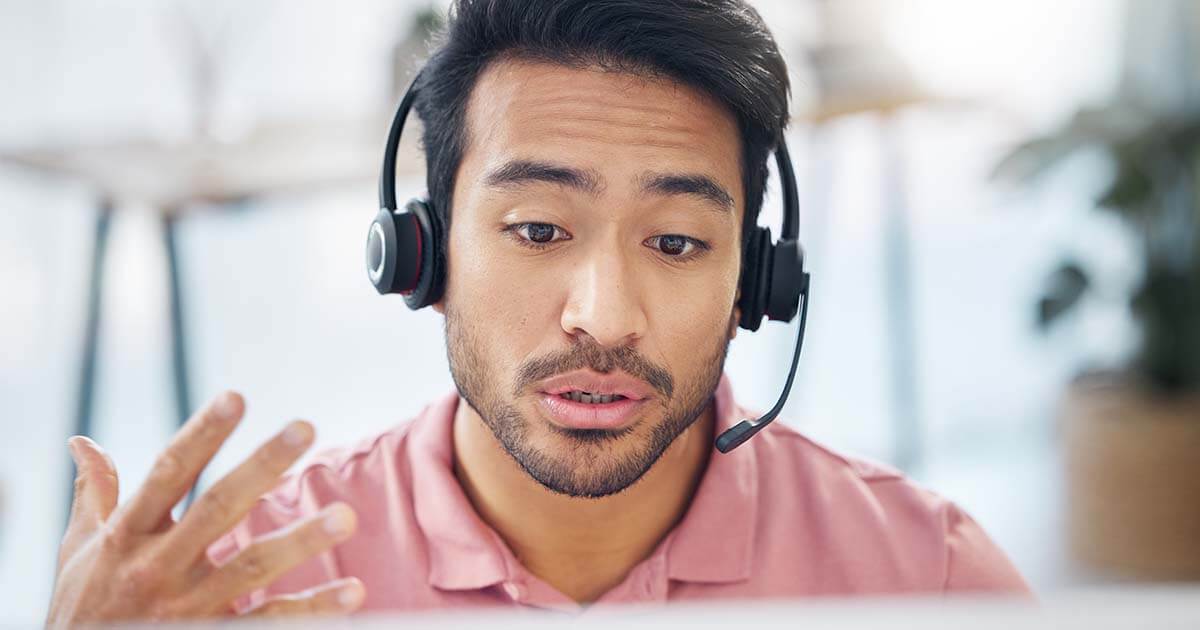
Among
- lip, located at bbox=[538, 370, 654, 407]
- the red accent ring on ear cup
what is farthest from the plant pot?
the red accent ring on ear cup

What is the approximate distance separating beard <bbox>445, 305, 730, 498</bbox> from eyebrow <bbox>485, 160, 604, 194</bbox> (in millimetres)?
154

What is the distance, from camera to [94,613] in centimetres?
73

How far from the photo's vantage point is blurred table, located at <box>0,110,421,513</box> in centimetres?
193

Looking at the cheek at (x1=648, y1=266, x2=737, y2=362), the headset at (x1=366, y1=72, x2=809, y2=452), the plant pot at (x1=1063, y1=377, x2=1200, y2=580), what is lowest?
the plant pot at (x1=1063, y1=377, x2=1200, y2=580)

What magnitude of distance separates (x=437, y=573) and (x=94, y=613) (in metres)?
0.37

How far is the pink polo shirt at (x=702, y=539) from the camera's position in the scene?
3.44 feet

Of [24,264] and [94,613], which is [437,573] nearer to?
[94,613]

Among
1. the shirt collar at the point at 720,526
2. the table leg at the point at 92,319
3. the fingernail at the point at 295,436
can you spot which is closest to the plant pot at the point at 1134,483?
the shirt collar at the point at 720,526

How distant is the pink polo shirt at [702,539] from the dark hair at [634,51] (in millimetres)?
287

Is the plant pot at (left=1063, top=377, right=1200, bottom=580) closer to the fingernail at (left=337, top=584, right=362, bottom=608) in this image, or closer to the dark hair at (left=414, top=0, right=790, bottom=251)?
the dark hair at (left=414, top=0, right=790, bottom=251)

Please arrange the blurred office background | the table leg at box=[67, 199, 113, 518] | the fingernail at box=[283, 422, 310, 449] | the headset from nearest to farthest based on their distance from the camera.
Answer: the fingernail at box=[283, 422, 310, 449] → the headset → the table leg at box=[67, 199, 113, 518] → the blurred office background

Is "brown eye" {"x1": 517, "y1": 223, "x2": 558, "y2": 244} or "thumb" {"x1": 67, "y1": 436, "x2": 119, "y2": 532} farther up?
"brown eye" {"x1": 517, "y1": 223, "x2": 558, "y2": 244}

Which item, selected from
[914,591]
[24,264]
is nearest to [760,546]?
[914,591]

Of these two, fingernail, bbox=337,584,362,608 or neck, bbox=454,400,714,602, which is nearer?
fingernail, bbox=337,584,362,608
